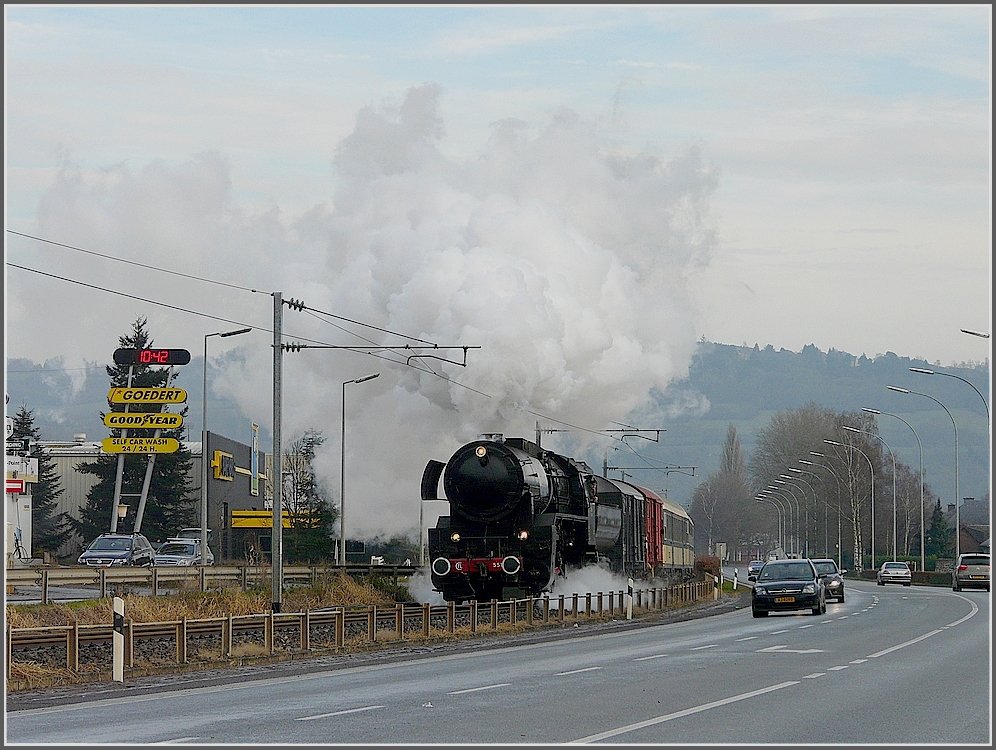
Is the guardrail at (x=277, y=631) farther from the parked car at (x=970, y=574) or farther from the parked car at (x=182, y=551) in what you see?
the parked car at (x=970, y=574)

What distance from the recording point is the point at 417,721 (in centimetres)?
1414

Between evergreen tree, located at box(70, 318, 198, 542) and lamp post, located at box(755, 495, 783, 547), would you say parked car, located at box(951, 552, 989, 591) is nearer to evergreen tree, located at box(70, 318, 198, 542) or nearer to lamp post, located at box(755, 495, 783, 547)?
evergreen tree, located at box(70, 318, 198, 542)

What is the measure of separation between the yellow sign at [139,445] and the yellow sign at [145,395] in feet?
5.54

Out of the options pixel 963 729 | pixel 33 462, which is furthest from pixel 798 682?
pixel 33 462

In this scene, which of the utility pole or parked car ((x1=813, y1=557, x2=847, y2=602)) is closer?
the utility pole

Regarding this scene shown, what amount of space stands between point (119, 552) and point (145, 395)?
36.6ft

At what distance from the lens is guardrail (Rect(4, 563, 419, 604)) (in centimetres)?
3997

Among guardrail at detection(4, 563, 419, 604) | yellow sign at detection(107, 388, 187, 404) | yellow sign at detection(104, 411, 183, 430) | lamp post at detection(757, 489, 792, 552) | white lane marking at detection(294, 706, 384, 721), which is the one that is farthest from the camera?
lamp post at detection(757, 489, 792, 552)

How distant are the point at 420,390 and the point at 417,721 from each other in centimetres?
3214

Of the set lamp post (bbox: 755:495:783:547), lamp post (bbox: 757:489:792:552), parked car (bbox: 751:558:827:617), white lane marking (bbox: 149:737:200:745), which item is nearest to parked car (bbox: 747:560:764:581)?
parked car (bbox: 751:558:827:617)

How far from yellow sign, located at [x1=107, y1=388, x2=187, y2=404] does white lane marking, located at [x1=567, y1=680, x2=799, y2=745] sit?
2003 inches

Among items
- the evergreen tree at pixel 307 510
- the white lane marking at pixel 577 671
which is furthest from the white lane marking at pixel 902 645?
the evergreen tree at pixel 307 510

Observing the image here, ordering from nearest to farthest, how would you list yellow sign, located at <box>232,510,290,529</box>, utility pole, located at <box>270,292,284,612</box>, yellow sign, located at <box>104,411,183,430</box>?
utility pole, located at <box>270,292,284,612</box>, yellow sign, located at <box>104,411,183,430</box>, yellow sign, located at <box>232,510,290,529</box>

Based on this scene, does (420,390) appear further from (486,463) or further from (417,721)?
(417,721)
